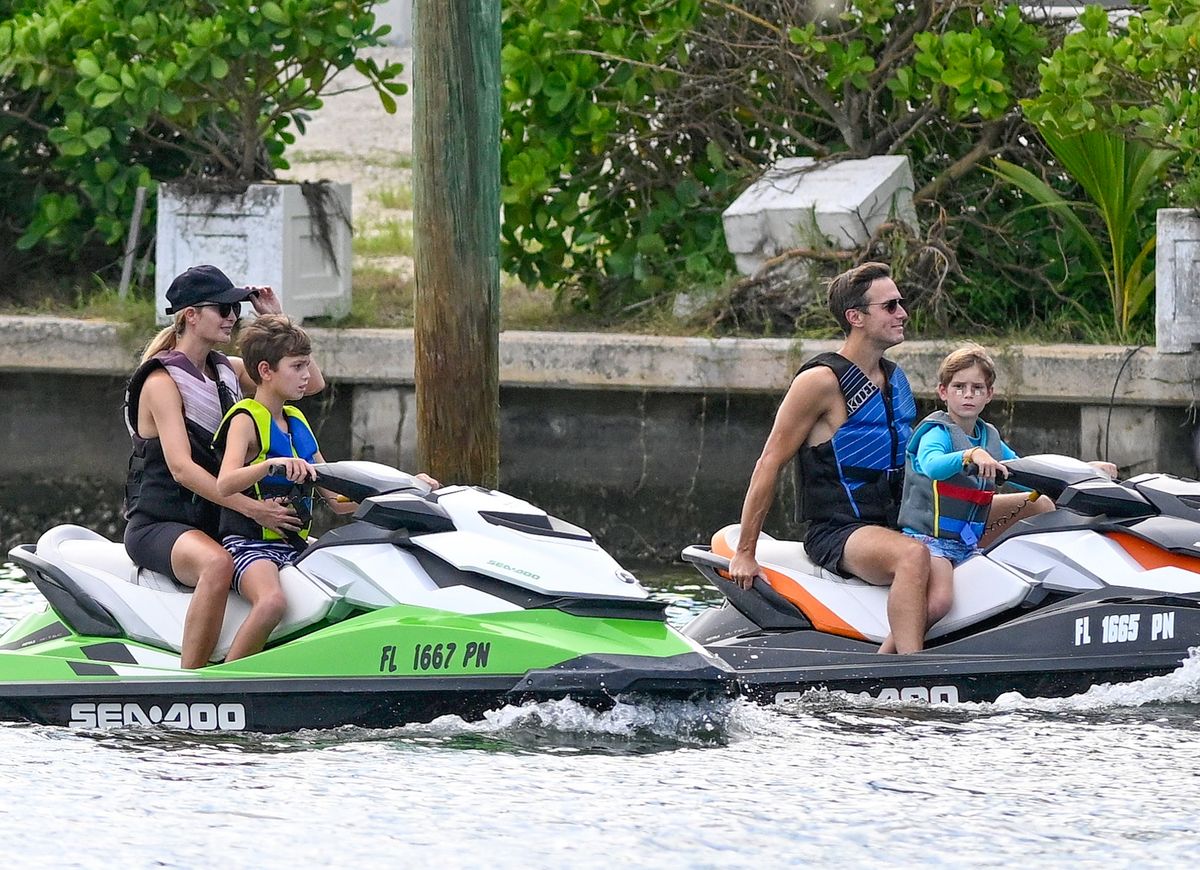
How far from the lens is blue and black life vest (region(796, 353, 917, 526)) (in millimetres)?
6949

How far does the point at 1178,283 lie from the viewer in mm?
10086

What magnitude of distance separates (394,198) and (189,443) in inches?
434

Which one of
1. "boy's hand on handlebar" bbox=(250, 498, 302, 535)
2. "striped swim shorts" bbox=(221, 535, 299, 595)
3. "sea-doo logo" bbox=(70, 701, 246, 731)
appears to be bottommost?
"sea-doo logo" bbox=(70, 701, 246, 731)

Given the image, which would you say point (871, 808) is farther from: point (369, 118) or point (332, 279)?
point (369, 118)

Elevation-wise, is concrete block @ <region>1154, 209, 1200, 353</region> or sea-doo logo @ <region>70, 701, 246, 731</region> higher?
concrete block @ <region>1154, 209, 1200, 353</region>

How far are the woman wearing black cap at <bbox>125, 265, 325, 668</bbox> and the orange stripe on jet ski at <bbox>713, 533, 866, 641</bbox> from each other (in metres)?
1.62

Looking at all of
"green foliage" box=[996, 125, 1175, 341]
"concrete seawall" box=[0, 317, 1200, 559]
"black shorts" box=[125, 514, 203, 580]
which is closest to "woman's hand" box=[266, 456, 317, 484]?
"black shorts" box=[125, 514, 203, 580]

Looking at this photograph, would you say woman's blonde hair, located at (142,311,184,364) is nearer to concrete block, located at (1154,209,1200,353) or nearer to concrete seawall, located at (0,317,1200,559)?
concrete seawall, located at (0,317,1200,559)

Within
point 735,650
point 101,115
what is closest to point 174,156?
point 101,115

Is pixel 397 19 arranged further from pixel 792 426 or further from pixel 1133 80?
pixel 792 426

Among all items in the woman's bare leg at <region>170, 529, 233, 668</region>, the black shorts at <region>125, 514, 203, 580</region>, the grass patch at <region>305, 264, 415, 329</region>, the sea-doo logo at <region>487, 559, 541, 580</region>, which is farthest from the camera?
the grass patch at <region>305, 264, 415, 329</region>

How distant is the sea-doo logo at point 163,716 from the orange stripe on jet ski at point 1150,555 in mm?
2838

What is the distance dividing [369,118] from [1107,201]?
42.6ft

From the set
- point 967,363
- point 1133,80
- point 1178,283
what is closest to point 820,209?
point 1133,80
